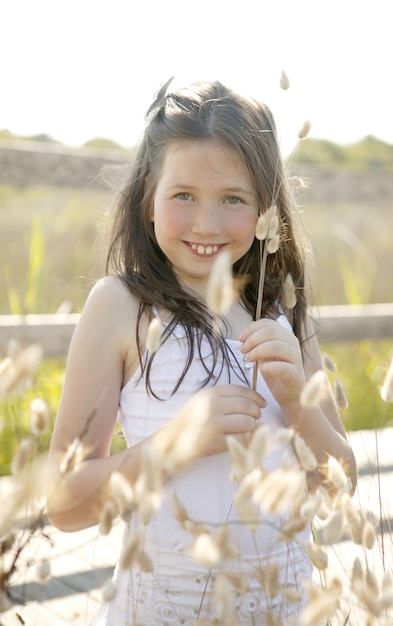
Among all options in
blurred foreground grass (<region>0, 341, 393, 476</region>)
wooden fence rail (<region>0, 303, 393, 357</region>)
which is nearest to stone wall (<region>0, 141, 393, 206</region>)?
wooden fence rail (<region>0, 303, 393, 357</region>)

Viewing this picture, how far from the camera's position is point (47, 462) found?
0.65m

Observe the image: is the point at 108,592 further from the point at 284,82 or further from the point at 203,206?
the point at 203,206

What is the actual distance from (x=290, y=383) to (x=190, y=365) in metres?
0.28

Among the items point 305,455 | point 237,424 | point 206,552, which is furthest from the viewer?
point 237,424

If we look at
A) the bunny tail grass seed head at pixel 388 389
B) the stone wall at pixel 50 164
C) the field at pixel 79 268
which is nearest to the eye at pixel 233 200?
the field at pixel 79 268

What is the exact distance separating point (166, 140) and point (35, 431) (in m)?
1.05

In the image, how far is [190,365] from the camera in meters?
1.68

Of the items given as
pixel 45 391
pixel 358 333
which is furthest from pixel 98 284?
pixel 358 333

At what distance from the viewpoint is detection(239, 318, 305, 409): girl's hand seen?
1411 mm

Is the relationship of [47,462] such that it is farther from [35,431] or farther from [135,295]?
[135,295]

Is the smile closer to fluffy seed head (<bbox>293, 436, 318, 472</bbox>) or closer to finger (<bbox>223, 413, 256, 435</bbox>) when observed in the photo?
finger (<bbox>223, 413, 256, 435</bbox>)

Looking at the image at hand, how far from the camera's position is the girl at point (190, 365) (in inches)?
58.4

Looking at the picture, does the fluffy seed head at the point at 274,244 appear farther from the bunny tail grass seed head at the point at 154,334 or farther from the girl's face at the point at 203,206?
the girl's face at the point at 203,206

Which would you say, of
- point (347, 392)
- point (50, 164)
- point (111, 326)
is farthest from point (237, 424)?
point (50, 164)
